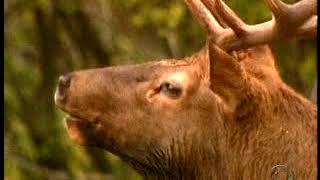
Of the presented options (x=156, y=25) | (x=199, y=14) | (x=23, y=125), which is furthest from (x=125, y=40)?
(x=199, y=14)

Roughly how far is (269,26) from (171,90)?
0.51 m

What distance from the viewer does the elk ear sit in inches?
249

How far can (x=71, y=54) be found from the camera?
1198cm

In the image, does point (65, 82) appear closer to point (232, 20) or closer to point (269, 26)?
point (232, 20)

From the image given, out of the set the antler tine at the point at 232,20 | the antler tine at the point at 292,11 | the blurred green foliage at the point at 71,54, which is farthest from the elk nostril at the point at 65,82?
the blurred green foliage at the point at 71,54

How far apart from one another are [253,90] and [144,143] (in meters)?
0.55

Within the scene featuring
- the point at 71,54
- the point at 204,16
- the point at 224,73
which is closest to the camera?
the point at 224,73

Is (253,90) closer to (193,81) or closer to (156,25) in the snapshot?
(193,81)

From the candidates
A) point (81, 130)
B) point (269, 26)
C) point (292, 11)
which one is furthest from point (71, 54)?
point (292, 11)

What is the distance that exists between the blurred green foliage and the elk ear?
14.3 ft

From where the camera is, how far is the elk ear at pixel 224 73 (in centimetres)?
631

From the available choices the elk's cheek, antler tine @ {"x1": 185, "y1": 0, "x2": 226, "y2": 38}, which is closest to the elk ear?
antler tine @ {"x1": 185, "y1": 0, "x2": 226, "y2": 38}

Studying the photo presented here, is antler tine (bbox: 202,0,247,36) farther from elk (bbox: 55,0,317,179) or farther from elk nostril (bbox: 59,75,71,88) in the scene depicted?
elk nostril (bbox: 59,75,71,88)

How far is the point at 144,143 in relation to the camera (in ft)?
21.7
